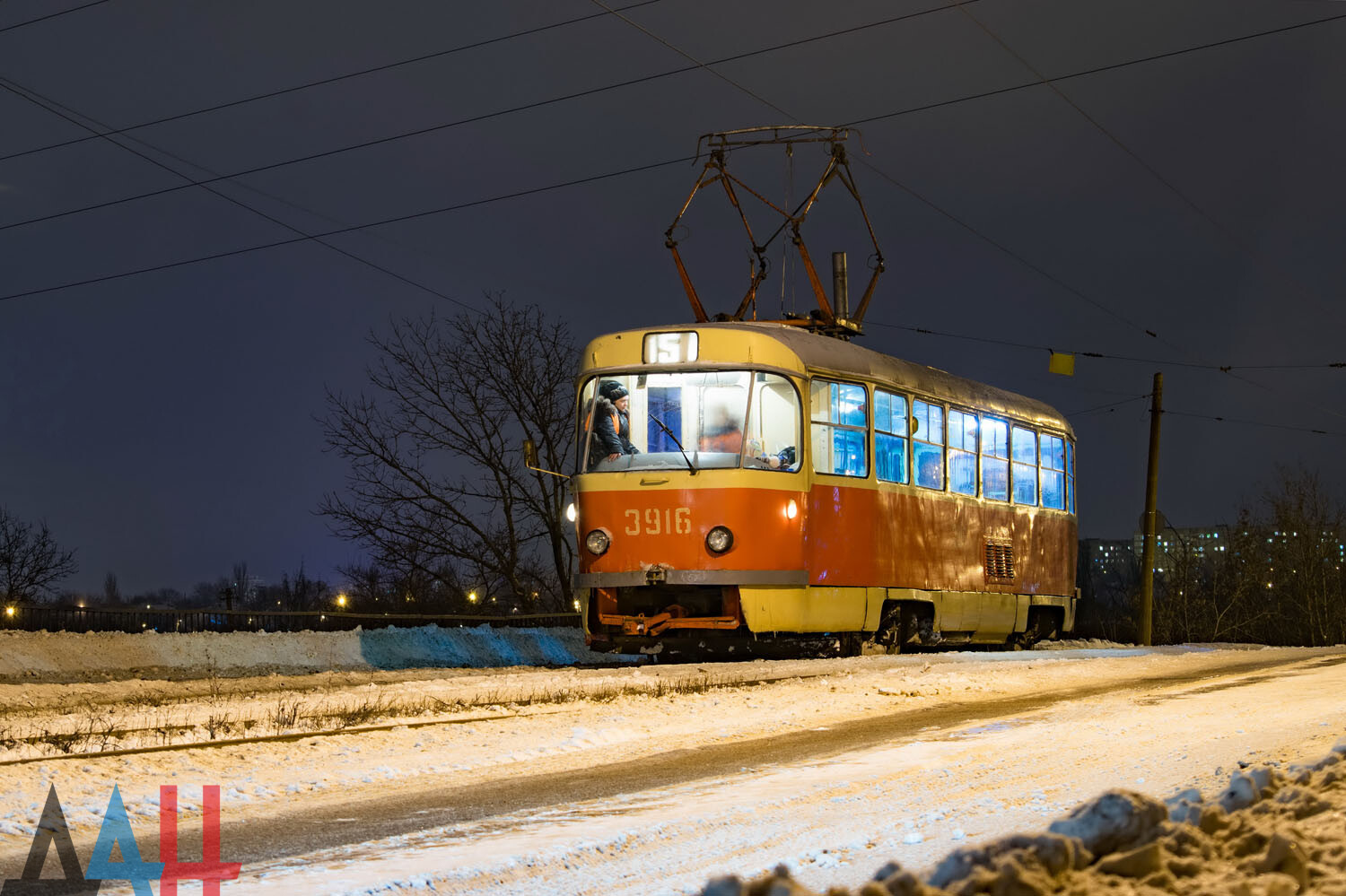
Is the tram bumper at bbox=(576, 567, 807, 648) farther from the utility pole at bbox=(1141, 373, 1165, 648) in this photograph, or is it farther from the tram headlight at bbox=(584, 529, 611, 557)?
the utility pole at bbox=(1141, 373, 1165, 648)

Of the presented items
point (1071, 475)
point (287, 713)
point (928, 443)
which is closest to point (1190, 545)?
point (1071, 475)

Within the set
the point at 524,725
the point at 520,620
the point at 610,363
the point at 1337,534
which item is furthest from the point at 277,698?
the point at 1337,534

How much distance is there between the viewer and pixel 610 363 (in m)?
16.8

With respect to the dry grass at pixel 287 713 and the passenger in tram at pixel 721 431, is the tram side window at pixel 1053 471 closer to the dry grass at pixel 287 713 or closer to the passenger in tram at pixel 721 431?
the passenger in tram at pixel 721 431

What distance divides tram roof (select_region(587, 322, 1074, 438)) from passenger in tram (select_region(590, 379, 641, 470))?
33.6 inches

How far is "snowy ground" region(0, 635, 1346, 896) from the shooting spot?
584cm

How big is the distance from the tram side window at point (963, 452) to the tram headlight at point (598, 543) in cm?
546

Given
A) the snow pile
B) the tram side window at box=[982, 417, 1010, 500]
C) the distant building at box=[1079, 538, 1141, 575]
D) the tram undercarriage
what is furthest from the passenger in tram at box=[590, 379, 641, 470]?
the distant building at box=[1079, 538, 1141, 575]

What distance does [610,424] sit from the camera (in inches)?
661

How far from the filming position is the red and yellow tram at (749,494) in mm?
16016

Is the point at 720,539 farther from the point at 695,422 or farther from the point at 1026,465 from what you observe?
the point at 1026,465

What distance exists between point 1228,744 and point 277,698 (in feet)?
26.7

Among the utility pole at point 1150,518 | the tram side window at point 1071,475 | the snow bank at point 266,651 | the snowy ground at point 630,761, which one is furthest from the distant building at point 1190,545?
the snowy ground at point 630,761

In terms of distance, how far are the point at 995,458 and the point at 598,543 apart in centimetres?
738
